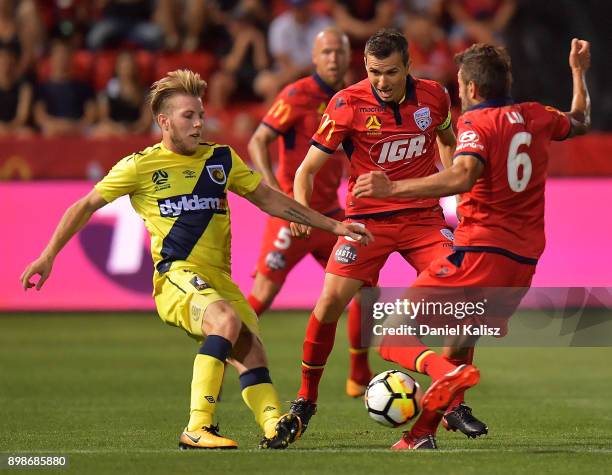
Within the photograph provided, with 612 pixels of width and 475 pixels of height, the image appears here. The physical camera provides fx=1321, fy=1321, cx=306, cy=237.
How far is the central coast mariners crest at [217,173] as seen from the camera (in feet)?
24.8

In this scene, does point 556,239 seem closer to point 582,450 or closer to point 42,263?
point 582,450

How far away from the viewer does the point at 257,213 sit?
14.9m

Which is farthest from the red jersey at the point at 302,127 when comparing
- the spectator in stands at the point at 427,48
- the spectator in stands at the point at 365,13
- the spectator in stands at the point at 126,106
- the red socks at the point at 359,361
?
the spectator in stands at the point at 365,13

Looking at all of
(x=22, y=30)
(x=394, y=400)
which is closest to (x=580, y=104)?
(x=394, y=400)

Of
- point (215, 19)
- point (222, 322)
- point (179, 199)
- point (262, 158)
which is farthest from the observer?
point (215, 19)

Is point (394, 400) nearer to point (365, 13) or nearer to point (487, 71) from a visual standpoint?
point (487, 71)

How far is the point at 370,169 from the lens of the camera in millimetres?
8195

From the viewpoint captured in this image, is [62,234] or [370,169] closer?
[62,234]

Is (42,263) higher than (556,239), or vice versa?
(42,263)

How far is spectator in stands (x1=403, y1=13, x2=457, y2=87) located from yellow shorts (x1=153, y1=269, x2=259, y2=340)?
398 inches

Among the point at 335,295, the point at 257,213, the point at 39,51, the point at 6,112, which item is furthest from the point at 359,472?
the point at 39,51

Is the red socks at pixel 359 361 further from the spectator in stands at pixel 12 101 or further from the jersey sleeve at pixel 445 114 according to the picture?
the spectator in stands at pixel 12 101

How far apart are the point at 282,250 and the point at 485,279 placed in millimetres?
3623

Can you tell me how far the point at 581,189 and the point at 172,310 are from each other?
326 inches
